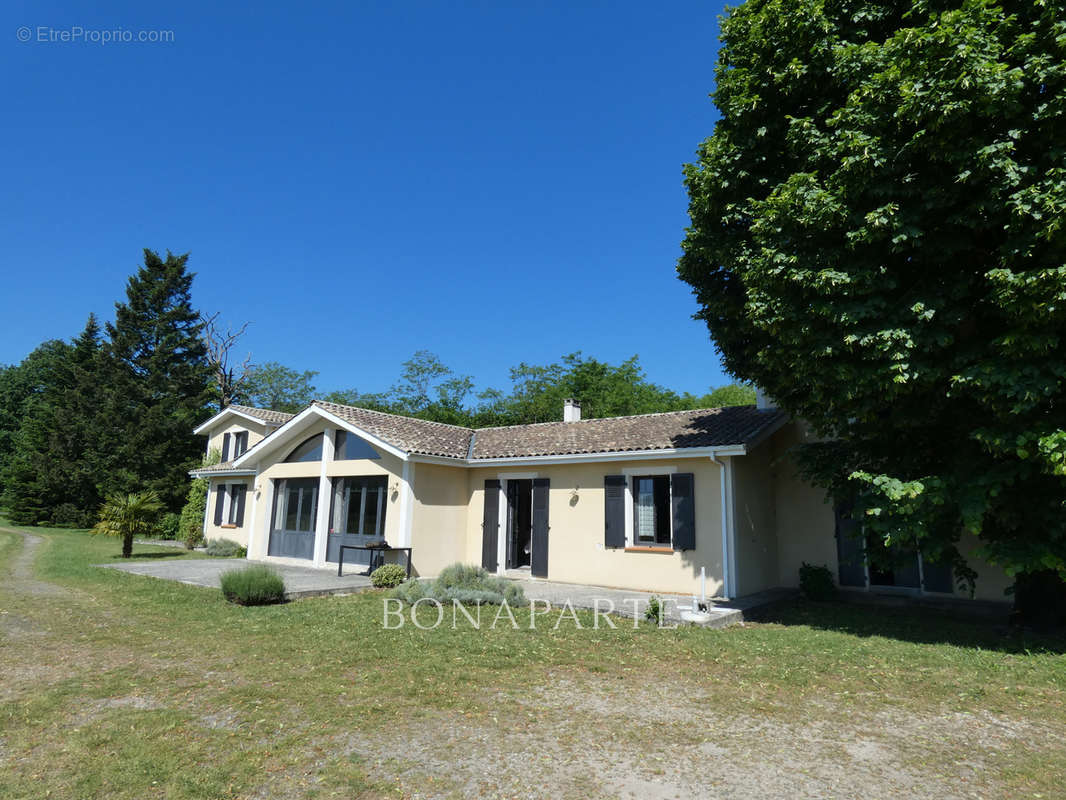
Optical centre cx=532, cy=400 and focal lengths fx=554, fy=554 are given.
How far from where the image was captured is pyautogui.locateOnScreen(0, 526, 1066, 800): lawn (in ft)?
12.5

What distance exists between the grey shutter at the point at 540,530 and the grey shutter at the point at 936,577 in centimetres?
786

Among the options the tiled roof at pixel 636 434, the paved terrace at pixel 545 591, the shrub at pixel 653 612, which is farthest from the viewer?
the tiled roof at pixel 636 434

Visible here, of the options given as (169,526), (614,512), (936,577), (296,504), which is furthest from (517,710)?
(169,526)

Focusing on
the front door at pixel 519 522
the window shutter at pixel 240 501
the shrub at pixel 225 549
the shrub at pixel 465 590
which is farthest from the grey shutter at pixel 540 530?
the window shutter at pixel 240 501

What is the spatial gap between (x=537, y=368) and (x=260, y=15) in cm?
3457

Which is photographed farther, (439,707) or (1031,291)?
(1031,291)

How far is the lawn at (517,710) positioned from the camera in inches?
150

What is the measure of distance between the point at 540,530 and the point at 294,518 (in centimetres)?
804

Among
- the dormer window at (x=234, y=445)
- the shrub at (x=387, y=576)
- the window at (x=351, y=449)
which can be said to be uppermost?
the dormer window at (x=234, y=445)

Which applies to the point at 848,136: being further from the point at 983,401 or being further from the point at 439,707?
the point at 439,707

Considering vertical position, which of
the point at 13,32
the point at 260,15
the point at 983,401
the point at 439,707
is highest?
the point at 260,15

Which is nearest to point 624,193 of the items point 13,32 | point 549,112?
point 549,112

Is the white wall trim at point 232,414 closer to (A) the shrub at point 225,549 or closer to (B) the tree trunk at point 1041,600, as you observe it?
(A) the shrub at point 225,549

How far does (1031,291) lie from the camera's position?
6.08m
